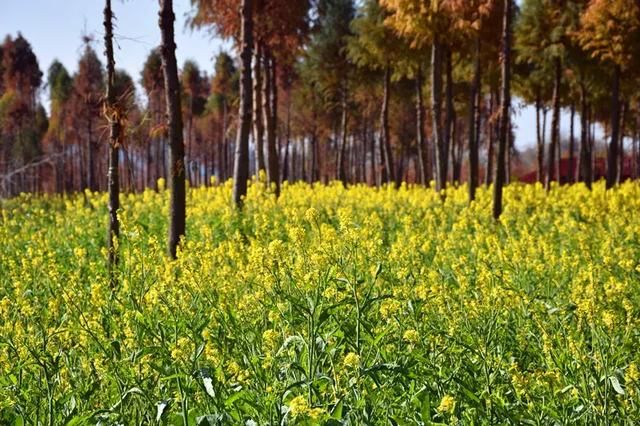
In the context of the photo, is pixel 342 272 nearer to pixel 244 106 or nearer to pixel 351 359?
pixel 351 359

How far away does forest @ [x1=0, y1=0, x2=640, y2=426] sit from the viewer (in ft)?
12.5

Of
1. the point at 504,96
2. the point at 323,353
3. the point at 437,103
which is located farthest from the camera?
the point at 437,103

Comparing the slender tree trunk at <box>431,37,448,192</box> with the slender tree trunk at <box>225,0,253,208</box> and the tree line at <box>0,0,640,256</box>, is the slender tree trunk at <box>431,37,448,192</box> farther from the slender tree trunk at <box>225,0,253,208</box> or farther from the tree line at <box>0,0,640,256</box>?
the slender tree trunk at <box>225,0,253,208</box>

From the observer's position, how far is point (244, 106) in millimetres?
15688

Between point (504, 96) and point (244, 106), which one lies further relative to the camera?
point (244, 106)

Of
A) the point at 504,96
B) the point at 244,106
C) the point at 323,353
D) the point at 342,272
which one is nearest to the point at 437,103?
the point at 504,96

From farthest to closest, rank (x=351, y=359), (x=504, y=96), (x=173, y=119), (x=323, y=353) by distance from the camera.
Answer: (x=504, y=96)
(x=173, y=119)
(x=323, y=353)
(x=351, y=359)

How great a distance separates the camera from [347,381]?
3762 mm

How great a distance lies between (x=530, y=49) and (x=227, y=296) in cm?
2458

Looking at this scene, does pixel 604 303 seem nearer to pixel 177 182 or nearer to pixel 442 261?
pixel 442 261

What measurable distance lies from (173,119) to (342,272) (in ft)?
22.8

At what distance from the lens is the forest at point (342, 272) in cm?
382

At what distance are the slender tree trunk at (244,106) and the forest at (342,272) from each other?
0.16ft

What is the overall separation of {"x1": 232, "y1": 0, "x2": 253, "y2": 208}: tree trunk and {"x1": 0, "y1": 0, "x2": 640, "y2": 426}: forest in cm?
5
